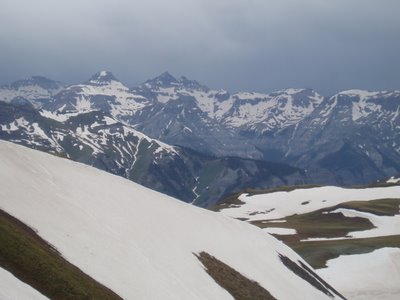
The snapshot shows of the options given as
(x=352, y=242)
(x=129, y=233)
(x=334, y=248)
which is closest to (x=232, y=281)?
(x=129, y=233)

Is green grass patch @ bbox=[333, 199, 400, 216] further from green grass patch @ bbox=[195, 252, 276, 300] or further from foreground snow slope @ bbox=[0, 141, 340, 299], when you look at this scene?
green grass patch @ bbox=[195, 252, 276, 300]

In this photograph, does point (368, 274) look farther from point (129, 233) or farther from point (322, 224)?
point (322, 224)

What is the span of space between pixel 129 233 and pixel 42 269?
54.7 ft

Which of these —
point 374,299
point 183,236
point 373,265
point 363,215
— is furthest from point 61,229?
point 363,215

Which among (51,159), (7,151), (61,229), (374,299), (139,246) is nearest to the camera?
(61,229)

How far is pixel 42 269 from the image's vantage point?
2917 cm

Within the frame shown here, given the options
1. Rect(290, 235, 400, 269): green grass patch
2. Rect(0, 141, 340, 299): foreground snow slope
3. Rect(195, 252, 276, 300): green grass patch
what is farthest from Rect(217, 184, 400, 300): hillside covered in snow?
Rect(195, 252, 276, 300): green grass patch

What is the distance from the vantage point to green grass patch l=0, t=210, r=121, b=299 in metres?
28.0

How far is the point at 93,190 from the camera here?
2072 inches

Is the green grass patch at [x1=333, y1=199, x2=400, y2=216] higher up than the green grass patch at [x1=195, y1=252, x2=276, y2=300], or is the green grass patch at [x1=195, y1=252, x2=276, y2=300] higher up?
the green grass patch at [x1=333, y1=199, x2=400, y2=216]

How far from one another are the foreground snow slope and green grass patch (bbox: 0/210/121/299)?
2.71 metres

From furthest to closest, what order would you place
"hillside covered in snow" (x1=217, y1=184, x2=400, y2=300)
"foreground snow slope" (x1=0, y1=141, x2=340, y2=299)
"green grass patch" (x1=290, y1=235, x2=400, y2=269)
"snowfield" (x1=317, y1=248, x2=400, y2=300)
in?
1. "green grass patch" (x1=290, y1=235, x2=400, y2=269)
2. "hillside covered in snow" (x1=217, y1=184, x2=400, y2=300)
3. "snowfield" (x1=317, y1=248, x2=400, y2=300)
4. "foreground snow slope" (x1=0, y1=141, x2=340, y2=299)

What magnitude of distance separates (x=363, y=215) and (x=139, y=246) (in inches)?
5183

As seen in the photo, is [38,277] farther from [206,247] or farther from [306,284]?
[306,284]
